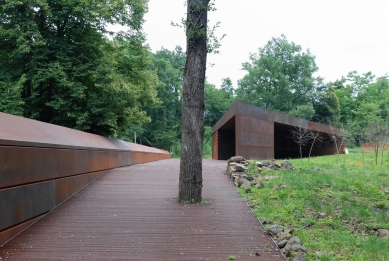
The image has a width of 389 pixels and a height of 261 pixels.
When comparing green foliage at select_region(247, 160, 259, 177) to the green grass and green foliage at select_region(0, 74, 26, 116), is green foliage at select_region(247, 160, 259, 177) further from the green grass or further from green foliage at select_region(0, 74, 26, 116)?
green foliage at select_region(0, 74, 26, 116)

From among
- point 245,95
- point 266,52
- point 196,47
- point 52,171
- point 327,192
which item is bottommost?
point 327,192

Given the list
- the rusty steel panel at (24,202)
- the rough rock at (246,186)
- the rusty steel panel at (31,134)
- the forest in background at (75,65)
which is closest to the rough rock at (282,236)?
the rough rock at (246,186)

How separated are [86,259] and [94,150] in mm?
5027

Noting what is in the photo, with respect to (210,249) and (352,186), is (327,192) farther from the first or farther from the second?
(210,249)

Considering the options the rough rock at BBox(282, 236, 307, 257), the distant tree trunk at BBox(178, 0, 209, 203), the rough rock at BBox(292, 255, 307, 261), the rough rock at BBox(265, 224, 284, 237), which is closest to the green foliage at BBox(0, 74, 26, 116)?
the distant tree trunk at BBox(178, 0, 209, 203)

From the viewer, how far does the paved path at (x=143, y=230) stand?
15.1ft

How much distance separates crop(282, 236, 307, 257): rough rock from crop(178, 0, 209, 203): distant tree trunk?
8.42ft

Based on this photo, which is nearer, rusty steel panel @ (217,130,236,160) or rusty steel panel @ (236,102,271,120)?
rusty steel panel @ (236,102,271,120)

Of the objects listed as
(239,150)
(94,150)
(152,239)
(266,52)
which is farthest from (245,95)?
(152,239)

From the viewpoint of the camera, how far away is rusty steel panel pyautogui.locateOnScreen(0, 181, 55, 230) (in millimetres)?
4715

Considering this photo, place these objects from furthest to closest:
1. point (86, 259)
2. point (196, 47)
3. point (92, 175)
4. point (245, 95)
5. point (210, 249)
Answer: point (245, 95) < point (92, 175) < point (196, 47) < point (210, 249) < point (86, 259)

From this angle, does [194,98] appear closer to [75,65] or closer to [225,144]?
[75,65]

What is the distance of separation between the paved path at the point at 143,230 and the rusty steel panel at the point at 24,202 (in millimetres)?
206

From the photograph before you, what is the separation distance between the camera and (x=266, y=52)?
5306 cm
